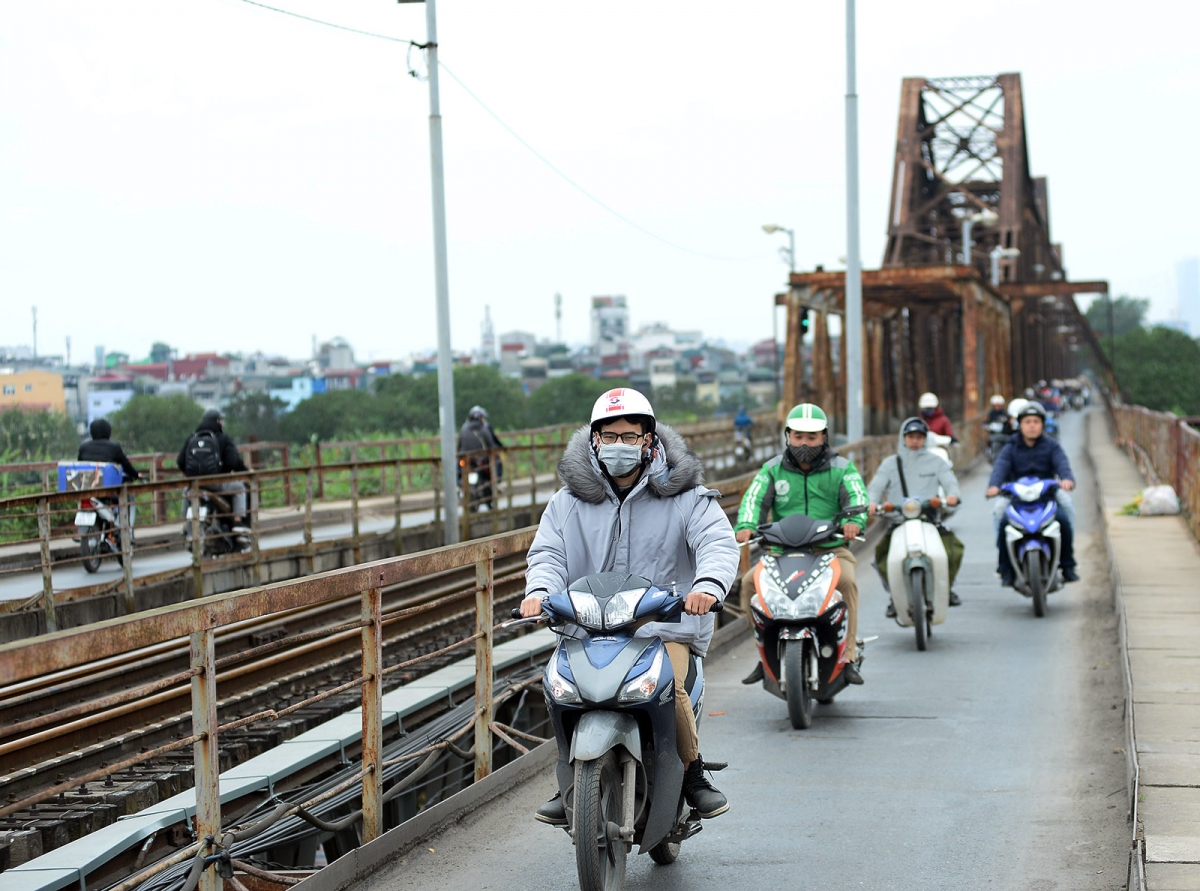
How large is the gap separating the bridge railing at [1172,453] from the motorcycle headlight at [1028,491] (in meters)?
4.24

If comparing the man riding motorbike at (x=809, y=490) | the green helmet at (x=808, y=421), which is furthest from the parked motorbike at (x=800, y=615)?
the green helmet at (x=808, y=421)

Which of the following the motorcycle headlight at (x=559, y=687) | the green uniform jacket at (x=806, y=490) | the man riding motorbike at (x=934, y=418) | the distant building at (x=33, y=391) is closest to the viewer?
the motorcycle headlight at (x=559, y=687)

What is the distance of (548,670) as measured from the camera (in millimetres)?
4793

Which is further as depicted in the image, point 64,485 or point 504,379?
point 504,379

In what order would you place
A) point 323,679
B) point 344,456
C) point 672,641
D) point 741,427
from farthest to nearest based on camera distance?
1. point 741,427
2. point 344,456
3. point 323,679
4. point 672,641

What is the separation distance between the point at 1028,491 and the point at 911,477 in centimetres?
138

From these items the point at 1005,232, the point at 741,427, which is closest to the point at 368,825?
the point at 741,427

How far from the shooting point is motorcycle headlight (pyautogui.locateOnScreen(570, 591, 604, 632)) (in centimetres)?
460

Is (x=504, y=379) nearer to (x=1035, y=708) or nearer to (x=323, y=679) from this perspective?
(x=323, y=679)

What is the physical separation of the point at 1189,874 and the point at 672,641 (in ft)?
5.80

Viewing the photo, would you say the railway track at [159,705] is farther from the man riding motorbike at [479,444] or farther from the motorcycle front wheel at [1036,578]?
the man riding motorbike at [479,444]

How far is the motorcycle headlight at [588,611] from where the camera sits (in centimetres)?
460

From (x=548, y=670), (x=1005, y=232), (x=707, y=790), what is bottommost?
(x=707, y=790)

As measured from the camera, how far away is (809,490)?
8.35 meters
